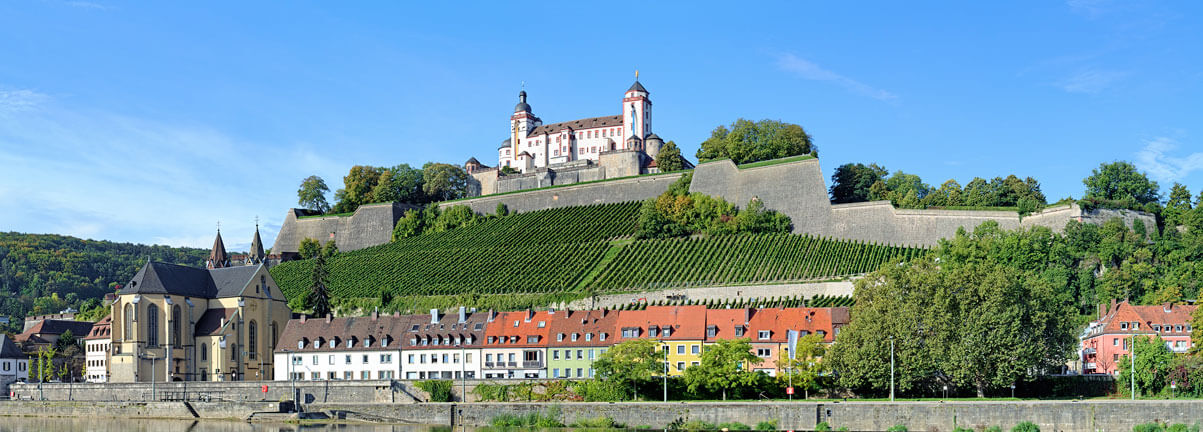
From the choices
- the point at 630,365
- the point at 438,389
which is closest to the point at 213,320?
the point at 438,389

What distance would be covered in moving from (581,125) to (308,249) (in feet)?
113

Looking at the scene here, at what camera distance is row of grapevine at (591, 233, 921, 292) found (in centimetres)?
7788

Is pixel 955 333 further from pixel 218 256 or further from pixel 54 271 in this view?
pixel 54 271

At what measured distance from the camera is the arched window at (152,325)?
72144 millimetres

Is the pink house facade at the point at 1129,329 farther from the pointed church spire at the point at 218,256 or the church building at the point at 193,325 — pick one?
the pointed church spire at the point at 218,256

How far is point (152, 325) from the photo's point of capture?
72500mm

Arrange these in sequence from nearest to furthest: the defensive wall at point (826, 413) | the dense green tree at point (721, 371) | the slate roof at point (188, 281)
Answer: the defensive wall at point (826, 413) → the dense green tree at point (721, 371) → the slate roof at point (188, 281)

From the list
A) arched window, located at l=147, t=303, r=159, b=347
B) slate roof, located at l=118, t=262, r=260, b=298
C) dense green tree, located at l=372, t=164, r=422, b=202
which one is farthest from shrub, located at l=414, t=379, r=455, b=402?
dense green tree, located at l=372, t=164, r=422, b=202

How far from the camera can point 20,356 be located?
251 feet

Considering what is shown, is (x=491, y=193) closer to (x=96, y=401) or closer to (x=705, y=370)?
(x=96, y=401)

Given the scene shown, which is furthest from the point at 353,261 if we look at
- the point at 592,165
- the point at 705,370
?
the point at 705,370

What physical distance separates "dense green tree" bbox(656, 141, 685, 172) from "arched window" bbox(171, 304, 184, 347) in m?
49.9

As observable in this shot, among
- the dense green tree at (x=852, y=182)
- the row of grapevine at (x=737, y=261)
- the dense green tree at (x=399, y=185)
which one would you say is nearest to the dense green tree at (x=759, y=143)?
the dense green tree at (x=852, y=182)

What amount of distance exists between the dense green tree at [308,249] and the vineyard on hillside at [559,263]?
4899 mm
